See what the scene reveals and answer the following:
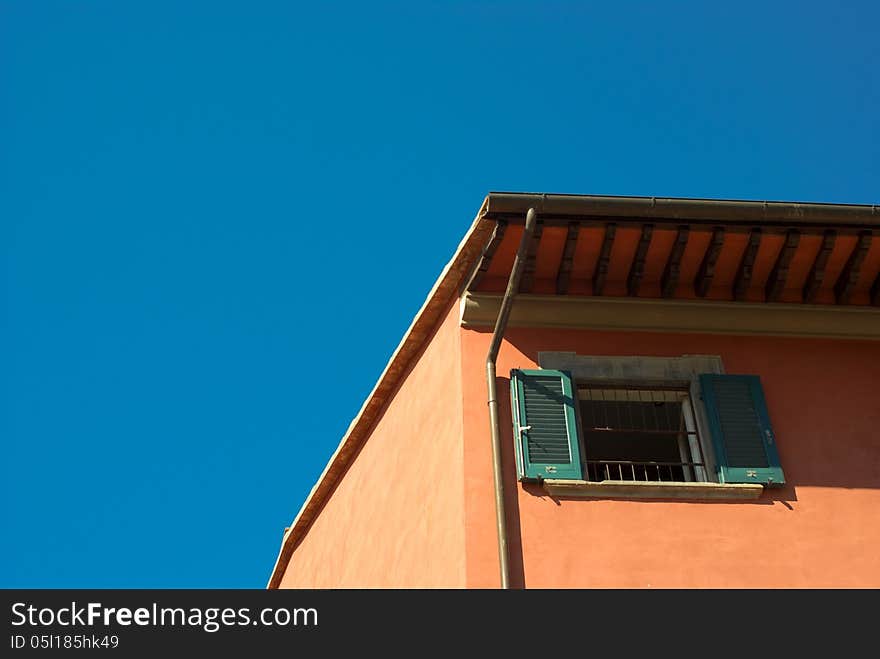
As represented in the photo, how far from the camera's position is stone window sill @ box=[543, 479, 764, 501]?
10.9 meters

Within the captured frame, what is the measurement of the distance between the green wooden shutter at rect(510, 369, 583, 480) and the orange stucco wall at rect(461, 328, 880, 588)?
12 cm

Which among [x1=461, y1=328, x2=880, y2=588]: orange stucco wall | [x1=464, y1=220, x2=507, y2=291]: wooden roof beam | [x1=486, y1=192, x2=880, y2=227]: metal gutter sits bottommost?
[x1=461, y1=328, x2=880, y2=588]: orange stucco wall

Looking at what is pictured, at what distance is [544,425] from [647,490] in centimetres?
105

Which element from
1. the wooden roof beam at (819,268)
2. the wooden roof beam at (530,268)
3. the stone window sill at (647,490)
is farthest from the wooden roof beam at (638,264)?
the stone window sill at (647,490)

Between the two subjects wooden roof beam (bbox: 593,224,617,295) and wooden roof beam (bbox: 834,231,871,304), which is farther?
wooden roof beam (bbox: 834,231,871,304)

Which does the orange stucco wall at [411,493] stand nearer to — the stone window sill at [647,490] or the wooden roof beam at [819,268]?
the stone window sill at [647,490]

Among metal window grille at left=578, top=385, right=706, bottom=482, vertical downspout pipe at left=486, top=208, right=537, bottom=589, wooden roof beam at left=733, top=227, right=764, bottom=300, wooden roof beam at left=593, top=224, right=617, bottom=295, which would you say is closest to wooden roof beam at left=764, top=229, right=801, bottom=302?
wooden roof beam at left=733, top=227, right=764, bottom=300

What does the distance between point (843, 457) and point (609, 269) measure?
2.70 meters

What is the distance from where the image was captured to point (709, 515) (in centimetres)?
1088

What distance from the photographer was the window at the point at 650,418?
36.6ft

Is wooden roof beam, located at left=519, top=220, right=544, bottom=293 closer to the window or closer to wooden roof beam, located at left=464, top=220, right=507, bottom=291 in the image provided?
wooden roof beam, located at left=464, top=220, right=507, bottom=291
